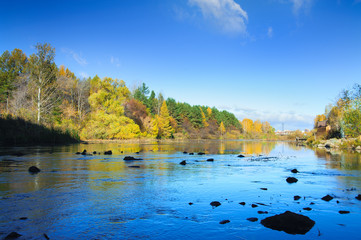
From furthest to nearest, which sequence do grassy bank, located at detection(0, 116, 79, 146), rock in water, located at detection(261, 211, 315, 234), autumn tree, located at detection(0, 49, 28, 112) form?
1. autumn tree, located at detection(0, 49, 28, 112)
2. grassy bank, located at detection(0, 116, 79, 146)
3. rock in water, located at detection(261, 211, 315, 234)

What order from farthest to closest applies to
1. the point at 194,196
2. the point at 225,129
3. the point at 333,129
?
the point at 225,129, the point at 333,129, the point at 194,196

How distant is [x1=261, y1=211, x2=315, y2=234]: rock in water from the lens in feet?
22.2

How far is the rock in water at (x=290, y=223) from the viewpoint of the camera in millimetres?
6773

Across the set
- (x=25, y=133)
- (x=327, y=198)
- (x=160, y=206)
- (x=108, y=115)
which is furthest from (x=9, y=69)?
(x=327, y=198)

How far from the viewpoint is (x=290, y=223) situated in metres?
6.86

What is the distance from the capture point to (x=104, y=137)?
6588cm

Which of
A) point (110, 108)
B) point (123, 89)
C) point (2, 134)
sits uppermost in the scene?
point (123, 89)

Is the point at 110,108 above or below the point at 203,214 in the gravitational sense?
above

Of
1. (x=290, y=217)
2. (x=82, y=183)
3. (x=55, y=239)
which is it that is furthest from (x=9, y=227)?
(x=290, y=217)

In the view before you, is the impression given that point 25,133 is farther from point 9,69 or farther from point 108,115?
point 9,69

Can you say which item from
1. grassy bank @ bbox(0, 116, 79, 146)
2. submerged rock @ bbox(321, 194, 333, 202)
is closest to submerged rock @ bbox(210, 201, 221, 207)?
submerged rock @ bbox(321, 194, 333, 202)

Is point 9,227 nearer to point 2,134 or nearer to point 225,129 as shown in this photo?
point 2,134

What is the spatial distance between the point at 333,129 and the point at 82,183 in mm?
66891

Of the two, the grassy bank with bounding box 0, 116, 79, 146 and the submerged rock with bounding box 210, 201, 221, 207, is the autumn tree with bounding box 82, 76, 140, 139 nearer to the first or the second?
the grassy bank with bounding box 0, 116, 79, 146
